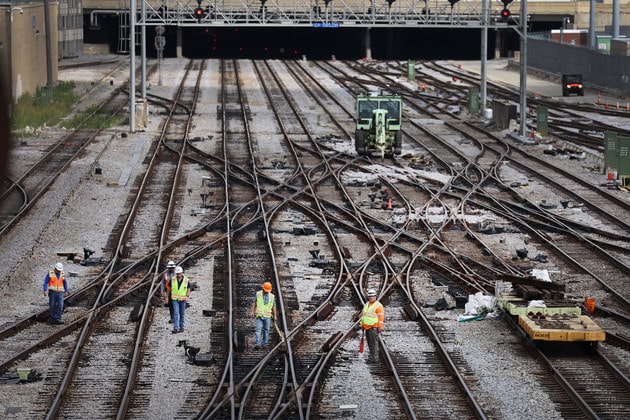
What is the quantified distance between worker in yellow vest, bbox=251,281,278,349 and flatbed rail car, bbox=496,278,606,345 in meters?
3.66

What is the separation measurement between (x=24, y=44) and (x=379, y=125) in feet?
74.8

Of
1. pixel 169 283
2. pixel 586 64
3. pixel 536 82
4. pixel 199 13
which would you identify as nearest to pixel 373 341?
pixel 169 283

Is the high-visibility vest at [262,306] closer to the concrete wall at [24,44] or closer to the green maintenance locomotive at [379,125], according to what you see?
the green maintenance locomotive at [379,125]

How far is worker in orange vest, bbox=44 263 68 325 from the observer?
1792 cm

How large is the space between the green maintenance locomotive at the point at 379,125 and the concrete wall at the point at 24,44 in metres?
14.9

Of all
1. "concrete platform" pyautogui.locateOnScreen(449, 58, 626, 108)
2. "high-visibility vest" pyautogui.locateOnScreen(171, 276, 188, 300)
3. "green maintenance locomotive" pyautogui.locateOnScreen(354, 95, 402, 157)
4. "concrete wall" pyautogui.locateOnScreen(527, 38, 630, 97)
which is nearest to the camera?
"high-visibility vest" pyautogui.locateOnScreen(171, 276, 188, 300)

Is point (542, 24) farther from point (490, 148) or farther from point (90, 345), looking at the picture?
point (90, 345)

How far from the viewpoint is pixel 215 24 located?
170 ft

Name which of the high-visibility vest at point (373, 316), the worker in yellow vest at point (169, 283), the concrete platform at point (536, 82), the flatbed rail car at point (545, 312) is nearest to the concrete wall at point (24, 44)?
the concrete platform at point (536, 82)

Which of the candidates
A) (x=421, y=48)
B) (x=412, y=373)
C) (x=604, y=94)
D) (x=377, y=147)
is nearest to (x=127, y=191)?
(x=377, y=147)

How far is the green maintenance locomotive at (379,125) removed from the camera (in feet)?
133

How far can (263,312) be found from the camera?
1655cm

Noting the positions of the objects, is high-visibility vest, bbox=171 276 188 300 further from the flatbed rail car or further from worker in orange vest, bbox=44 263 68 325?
the flatbed rail car

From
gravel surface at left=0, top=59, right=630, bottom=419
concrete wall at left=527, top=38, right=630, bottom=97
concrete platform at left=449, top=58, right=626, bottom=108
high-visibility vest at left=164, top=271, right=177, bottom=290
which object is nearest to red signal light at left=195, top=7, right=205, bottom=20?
gravel surface at left=0, top=59, right=630, bottom=419
